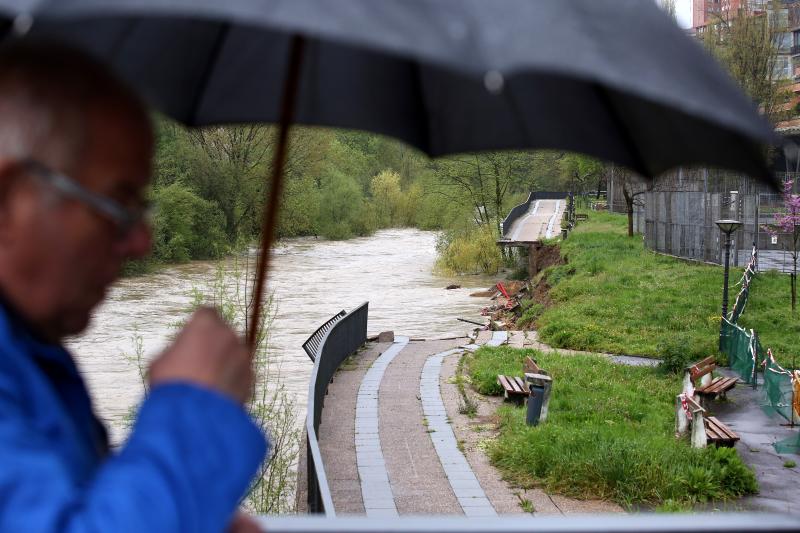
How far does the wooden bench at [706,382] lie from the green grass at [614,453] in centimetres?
44

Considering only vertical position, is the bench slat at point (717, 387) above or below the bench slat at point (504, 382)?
above

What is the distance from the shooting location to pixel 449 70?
1828mm

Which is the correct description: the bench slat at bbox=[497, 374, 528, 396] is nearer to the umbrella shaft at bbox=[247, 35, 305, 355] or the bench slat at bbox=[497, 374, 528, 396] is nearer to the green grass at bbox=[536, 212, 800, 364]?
the green grass at bbox=[536, 212, 800, 364]

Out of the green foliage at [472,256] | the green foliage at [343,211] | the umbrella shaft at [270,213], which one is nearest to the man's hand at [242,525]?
the umbrella shaft at [270,213]

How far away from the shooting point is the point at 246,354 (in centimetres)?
108

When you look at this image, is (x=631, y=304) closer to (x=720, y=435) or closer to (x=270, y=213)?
(x=720, y=435)

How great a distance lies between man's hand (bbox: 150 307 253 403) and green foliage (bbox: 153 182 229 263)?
131ft

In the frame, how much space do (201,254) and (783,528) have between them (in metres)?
45.5

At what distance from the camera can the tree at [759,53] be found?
34969 mm

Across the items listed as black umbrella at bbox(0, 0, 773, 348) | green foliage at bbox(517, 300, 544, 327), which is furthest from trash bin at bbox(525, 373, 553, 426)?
green foliage at bbox(517, 300, 544, 327)

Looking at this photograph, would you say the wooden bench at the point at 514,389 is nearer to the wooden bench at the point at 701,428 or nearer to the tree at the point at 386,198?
the wooden bench at the point at 701,428

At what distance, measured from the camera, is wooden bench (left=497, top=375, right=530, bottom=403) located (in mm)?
14539

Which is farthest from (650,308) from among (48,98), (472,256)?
(472,256)

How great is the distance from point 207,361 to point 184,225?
4257cm
